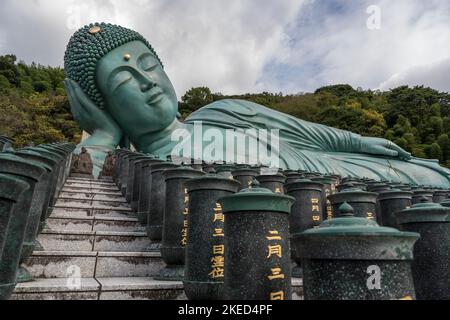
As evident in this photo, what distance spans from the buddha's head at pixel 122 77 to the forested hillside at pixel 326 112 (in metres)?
12.0

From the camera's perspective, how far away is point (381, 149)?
8.43 m

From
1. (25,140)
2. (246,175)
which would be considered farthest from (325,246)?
(25,140)

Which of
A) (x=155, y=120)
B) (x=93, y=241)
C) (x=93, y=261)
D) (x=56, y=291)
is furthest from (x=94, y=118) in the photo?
(x=56, y=291)

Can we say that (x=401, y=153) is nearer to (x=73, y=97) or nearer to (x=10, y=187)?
(x=73, y=97)

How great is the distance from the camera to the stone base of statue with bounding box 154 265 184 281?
2428 millimetres

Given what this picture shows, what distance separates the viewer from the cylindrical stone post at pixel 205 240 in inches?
79.6

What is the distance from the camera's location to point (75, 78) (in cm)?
695

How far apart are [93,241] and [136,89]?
4.28 metres

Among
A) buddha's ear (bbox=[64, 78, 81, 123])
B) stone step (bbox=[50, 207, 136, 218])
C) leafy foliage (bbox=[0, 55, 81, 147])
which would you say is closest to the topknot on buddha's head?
buddha's ear (bbox=[64, 78, 81, 123])

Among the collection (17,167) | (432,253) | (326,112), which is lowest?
(432,253)

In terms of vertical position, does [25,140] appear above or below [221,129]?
above

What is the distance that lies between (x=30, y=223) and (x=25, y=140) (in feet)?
58.9

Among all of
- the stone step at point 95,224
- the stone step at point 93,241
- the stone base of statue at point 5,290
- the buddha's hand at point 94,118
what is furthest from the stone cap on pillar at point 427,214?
the buddha's hand at point 94,118
